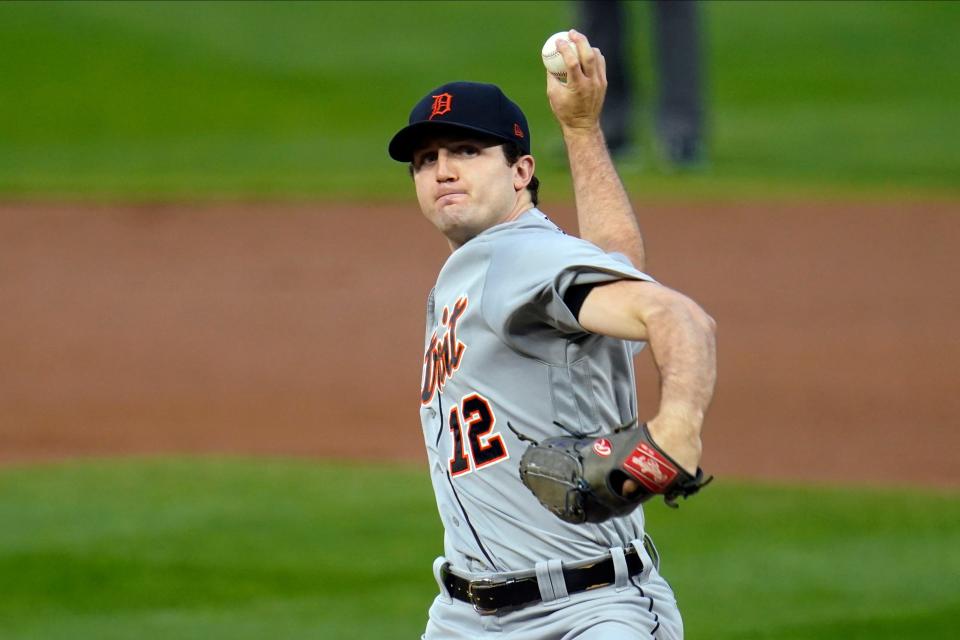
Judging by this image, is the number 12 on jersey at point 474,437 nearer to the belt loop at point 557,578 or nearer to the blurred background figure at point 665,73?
the belt loop at point 557,578

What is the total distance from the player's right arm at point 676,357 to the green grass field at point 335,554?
3.30 m

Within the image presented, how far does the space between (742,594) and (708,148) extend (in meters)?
11.0

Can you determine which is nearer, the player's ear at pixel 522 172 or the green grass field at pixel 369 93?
the player's ear at pixel 522 172

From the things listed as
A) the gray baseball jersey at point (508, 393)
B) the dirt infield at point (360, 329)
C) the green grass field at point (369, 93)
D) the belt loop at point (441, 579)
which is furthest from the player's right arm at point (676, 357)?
the green grass field at point (369, 93)

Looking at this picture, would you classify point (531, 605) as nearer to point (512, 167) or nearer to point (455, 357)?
point (455, 357)

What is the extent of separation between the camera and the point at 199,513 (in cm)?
776

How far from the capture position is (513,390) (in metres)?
3.49

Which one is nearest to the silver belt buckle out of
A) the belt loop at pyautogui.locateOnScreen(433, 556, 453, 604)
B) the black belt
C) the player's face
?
the black belt

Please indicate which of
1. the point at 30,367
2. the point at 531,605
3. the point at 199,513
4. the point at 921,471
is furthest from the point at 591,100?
the point at 30,367

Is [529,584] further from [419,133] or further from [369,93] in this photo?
[369,93]

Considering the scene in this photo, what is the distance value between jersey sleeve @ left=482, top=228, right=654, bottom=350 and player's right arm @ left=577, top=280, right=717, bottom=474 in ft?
0.37

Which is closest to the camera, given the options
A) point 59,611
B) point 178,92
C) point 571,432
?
point 571,432

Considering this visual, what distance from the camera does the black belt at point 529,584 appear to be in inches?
139

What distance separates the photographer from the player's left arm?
4.11 m
